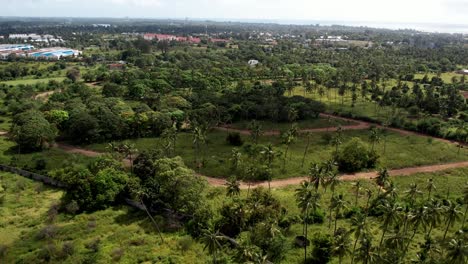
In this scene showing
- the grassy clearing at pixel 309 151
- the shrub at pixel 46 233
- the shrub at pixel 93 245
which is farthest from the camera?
the grassy clearing at pixel 309 151

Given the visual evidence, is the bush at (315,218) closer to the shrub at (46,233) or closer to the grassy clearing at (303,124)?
the shrub at (46,233)

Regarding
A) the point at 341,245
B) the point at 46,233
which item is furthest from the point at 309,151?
the point at 46,233

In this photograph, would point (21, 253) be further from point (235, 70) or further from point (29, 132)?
point (235, 70)

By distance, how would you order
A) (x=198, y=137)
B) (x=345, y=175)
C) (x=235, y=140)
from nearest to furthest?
(x=345, y=175) < (x=198, y=137) < (x=235, y=140)

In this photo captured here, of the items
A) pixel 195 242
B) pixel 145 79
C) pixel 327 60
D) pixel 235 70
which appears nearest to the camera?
pixel 195 242

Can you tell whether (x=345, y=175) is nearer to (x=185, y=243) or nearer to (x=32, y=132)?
(x=185, y=243)

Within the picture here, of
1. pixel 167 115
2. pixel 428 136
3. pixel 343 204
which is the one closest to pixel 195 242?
pixel 343 204

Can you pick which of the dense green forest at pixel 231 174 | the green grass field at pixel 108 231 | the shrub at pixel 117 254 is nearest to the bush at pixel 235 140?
the dense green forest at pixel 231 174
